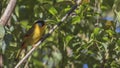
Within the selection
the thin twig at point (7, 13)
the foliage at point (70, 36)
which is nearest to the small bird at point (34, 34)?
the foliage at point (70, 36)

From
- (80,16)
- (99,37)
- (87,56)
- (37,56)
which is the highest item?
(80,16)

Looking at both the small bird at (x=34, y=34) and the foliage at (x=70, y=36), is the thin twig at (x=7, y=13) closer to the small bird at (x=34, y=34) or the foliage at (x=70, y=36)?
the foliage at (x=70, y=36)

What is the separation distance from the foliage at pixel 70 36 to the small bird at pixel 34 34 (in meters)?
0.04

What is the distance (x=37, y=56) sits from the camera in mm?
2896

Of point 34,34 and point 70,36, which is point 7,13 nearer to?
point 70,36

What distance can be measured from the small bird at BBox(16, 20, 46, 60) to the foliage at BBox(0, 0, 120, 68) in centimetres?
4

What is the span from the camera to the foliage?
7.69ft

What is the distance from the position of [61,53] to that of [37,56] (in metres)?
0.25

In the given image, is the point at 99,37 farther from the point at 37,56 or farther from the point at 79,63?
the point at 37,56

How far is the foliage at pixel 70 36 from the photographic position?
234 cm

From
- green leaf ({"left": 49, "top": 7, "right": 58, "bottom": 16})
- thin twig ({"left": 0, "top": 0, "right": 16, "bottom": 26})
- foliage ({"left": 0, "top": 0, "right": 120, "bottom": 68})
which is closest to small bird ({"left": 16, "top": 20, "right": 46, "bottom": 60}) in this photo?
foliage ({"left": 0, "top": 0, "right": 120, "bottom": 68})

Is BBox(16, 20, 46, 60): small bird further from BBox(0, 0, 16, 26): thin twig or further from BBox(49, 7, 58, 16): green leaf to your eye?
BBox(0, 0, 16, 26): thin twig

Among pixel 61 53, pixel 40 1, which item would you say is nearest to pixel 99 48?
pixel 61 53

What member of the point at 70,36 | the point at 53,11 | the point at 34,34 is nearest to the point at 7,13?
the point at 53,11
